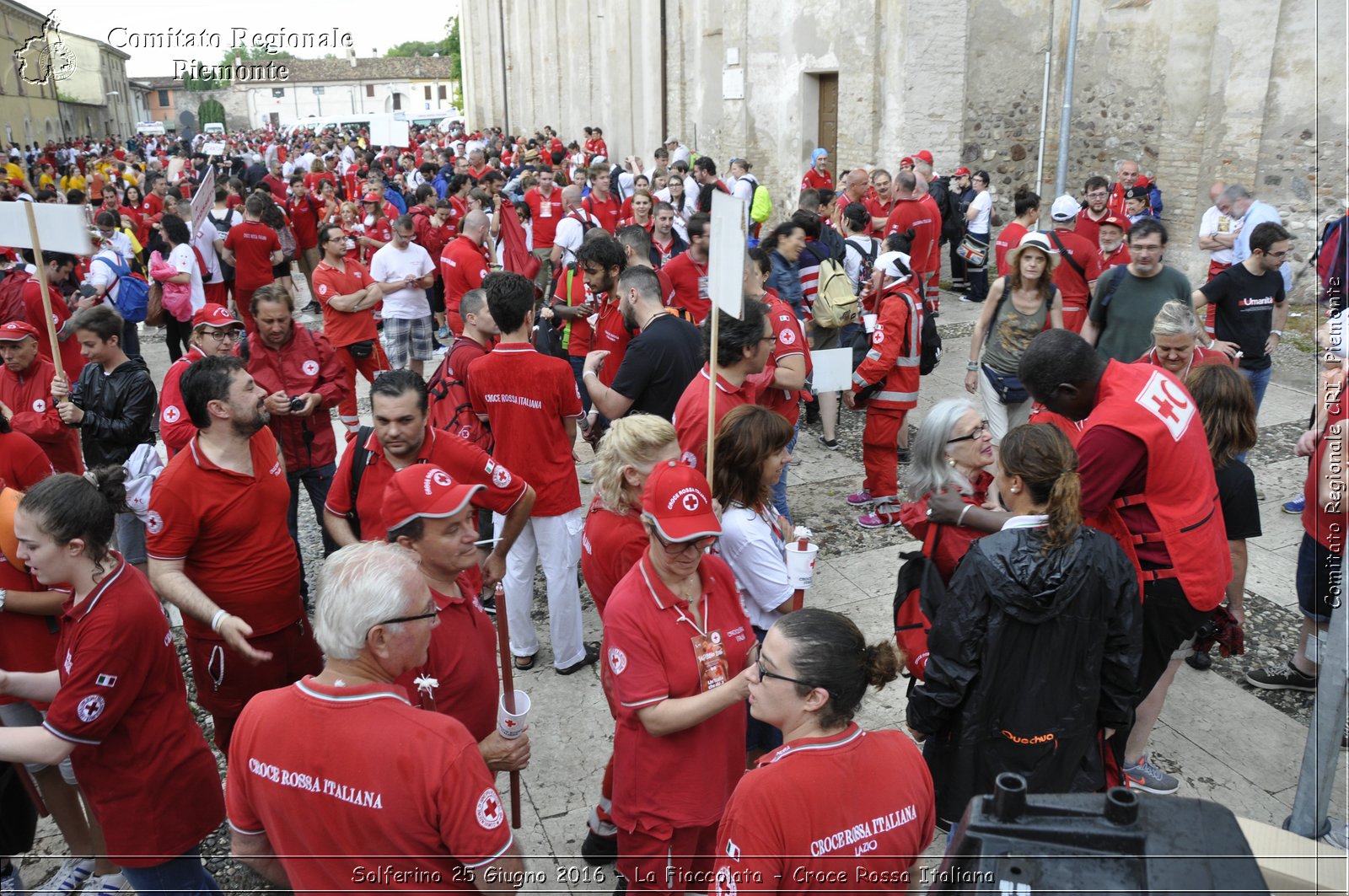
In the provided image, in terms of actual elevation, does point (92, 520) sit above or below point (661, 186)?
below

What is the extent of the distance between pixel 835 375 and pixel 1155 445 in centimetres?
299

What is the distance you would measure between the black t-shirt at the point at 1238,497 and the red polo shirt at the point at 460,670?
11.4ft

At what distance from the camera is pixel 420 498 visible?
3076mm

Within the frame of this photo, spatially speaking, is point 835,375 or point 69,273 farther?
point 69,273

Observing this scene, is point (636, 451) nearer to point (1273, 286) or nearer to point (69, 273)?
point (1273, 286)

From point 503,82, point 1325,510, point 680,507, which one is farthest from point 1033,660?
point 503,82

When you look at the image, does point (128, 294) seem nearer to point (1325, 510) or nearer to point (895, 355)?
point (895, 355)

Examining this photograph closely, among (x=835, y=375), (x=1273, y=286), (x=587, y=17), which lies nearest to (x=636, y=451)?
(x=835, y=375)

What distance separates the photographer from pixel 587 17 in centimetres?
3294

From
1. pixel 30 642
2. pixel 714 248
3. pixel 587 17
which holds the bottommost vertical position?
pixel 30 642

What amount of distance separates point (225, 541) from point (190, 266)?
7.38m

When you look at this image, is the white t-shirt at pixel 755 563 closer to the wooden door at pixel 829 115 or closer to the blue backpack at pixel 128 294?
the blue backpack at pixel 128 294

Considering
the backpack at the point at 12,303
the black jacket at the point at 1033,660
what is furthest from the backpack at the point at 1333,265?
the backpack at the point at 12,303

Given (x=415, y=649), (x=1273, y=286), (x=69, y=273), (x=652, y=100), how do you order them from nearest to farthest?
(x=415, y=649) → (x=1273, y=286) → (x=69, y=273) → (x=652, y=100)
